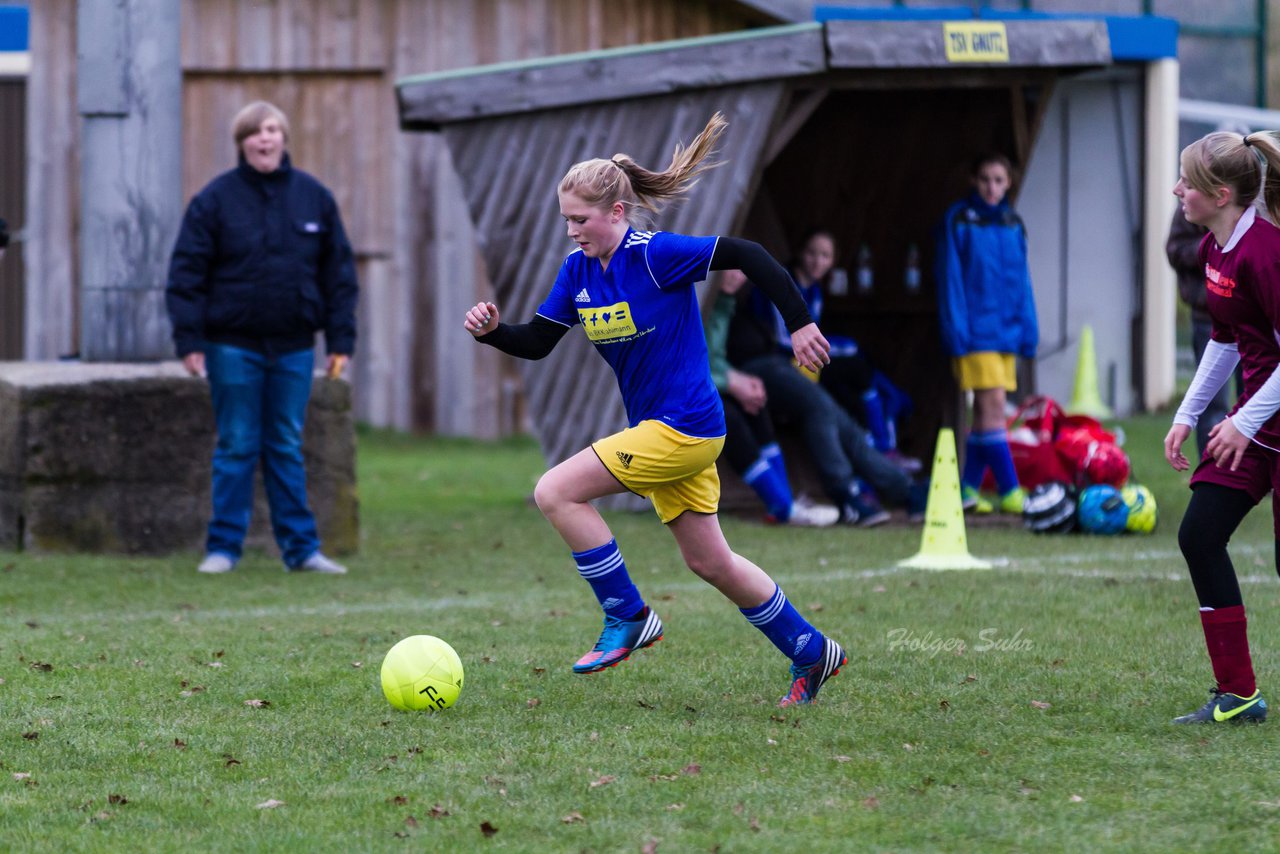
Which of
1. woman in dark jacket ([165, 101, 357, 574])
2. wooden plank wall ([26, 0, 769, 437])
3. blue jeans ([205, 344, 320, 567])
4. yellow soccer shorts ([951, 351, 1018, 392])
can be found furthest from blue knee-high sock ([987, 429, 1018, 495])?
wooden plank wall ([26, 0, 769, 437])

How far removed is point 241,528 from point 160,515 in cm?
71

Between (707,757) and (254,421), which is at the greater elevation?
(254,421)

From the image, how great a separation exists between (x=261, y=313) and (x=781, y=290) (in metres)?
4.27

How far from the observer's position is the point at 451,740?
16.7ft

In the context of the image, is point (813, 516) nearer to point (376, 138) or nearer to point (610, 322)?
point (610, 322)

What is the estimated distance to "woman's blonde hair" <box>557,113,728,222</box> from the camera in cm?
547

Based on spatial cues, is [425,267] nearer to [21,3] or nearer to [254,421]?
[21,3]

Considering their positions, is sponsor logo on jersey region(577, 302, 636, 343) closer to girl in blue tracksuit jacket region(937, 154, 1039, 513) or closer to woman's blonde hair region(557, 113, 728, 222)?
woman's blonde hair region(557, 113, 728, 222)

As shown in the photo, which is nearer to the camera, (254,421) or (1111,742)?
(1111,742)

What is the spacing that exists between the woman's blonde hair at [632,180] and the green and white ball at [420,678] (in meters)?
1.58

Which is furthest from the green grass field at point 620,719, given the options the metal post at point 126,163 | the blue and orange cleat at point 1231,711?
the metal post at point 126,163

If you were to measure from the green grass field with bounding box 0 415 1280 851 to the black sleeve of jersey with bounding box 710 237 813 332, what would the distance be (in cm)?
128

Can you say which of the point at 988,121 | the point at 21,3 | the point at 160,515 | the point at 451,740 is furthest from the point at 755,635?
the point at 21,3

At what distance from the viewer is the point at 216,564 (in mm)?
9039
